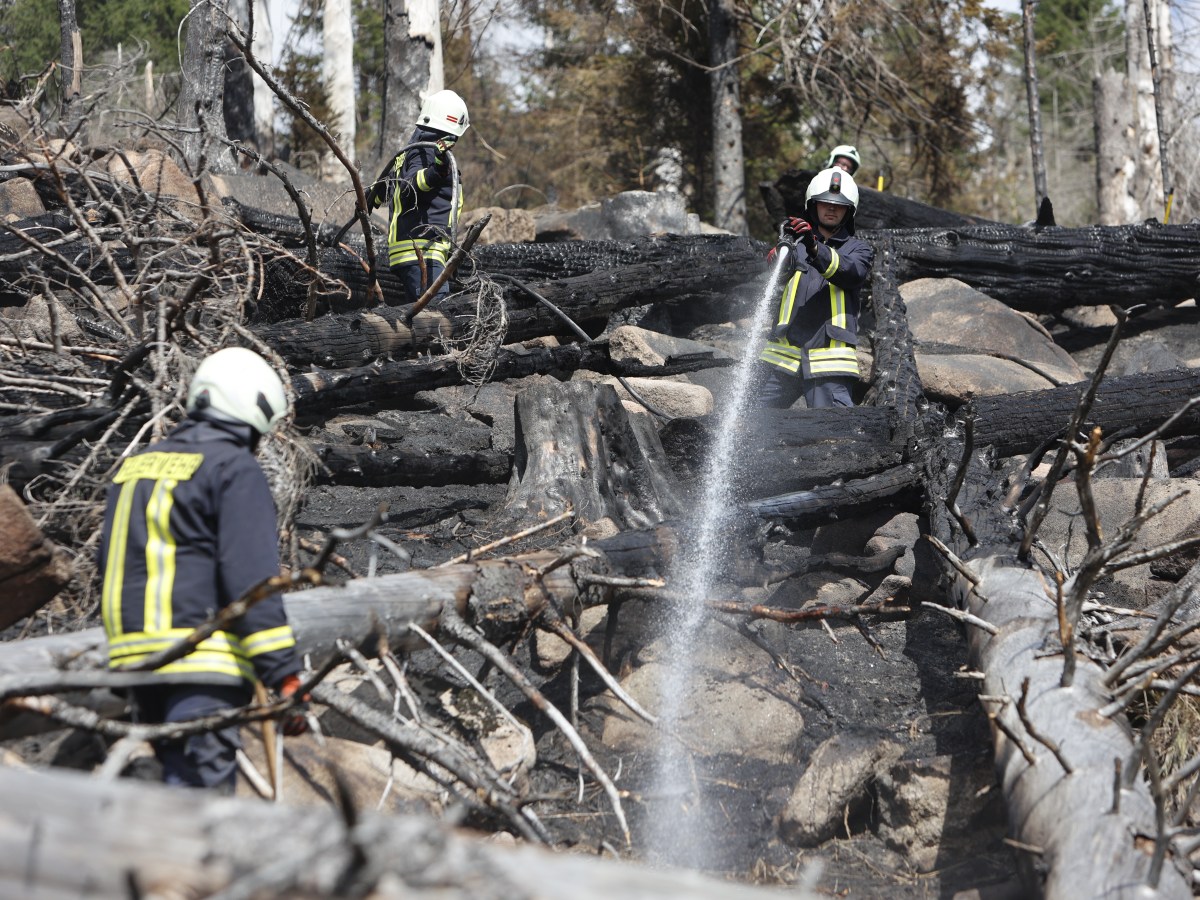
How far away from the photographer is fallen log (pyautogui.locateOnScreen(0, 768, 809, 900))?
1.68 m

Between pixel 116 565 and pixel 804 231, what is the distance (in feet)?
14.9

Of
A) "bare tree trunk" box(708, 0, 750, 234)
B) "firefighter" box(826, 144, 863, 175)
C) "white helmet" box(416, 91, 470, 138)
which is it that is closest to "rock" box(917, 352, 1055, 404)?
"firefighter" box(826, 144, 863, 175)

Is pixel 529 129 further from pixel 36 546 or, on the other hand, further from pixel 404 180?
pixel 36 546

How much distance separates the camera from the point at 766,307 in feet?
27.9

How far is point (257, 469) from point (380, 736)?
939 millimetres

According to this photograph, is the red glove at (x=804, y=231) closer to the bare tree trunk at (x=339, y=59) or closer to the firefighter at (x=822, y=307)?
the firefighter at (x=822, y=307)

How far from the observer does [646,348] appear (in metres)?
8.70

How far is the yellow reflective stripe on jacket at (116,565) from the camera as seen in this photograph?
3104mm

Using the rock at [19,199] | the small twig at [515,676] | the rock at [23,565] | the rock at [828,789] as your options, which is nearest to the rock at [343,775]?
the small twig at [515,676]

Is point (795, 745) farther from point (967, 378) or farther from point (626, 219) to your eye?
point (626, 219)

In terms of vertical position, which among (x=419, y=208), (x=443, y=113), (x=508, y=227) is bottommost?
(x=419, y=208)

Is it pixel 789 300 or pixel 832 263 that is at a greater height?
pixel 832 263

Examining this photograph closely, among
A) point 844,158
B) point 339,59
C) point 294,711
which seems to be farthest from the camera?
point 339,59

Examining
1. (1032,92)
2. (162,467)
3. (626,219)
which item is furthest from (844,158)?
(162,467)
